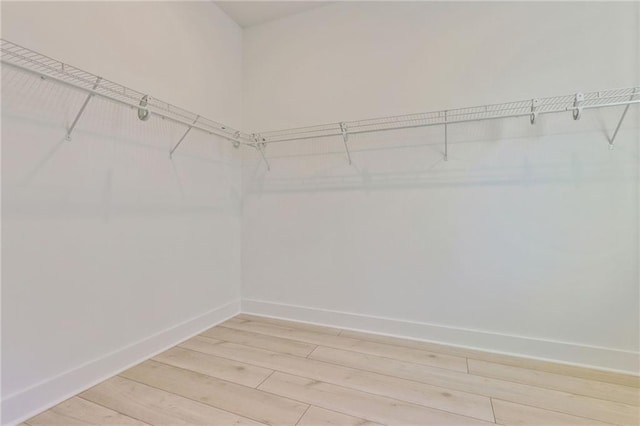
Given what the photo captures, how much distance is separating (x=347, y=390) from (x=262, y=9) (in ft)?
8.50

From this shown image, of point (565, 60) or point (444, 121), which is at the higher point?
point (565, 60)

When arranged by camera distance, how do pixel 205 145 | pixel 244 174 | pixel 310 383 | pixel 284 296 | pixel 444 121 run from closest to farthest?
pixel 310 383 < pixel 444 121 < pixel 205 145 < pixel 284 296 < pixel 244 174

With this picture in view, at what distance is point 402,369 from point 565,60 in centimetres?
189

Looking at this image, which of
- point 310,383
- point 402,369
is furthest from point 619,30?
point 310,383

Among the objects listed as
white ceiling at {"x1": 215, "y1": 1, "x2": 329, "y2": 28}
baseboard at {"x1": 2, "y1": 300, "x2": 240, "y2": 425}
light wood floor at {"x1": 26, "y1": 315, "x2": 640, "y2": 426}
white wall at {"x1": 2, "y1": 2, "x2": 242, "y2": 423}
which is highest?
white ceiling at {"x1": 215, "y1": 1, "x2": 329, "y2": 28}

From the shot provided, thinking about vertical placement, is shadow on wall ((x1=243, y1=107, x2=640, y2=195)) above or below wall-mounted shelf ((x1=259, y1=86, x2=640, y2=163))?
below

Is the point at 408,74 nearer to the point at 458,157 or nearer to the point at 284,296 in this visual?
the point at 458,157

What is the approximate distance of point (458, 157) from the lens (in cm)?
181

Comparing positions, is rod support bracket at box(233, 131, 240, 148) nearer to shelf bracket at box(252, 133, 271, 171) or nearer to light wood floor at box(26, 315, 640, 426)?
shelf bracket at box(252, 133, 271, 171)

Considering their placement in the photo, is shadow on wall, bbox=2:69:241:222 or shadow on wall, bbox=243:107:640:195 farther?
shadow on wall, bbox=243:107:640:195

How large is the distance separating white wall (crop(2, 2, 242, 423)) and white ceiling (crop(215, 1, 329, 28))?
14 cm

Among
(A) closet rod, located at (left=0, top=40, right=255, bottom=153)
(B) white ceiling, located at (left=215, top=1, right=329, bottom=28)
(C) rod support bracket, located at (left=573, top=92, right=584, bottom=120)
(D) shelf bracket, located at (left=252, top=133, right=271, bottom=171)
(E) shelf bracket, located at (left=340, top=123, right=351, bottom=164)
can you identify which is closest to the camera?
(A) closet rod, located at (left=0, top=40, right=255, bottom=153)

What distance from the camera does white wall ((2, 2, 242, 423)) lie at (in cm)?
116

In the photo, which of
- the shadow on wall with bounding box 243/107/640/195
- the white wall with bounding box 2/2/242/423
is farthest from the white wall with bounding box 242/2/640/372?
the white wall with bounding box 2/2/242/423
